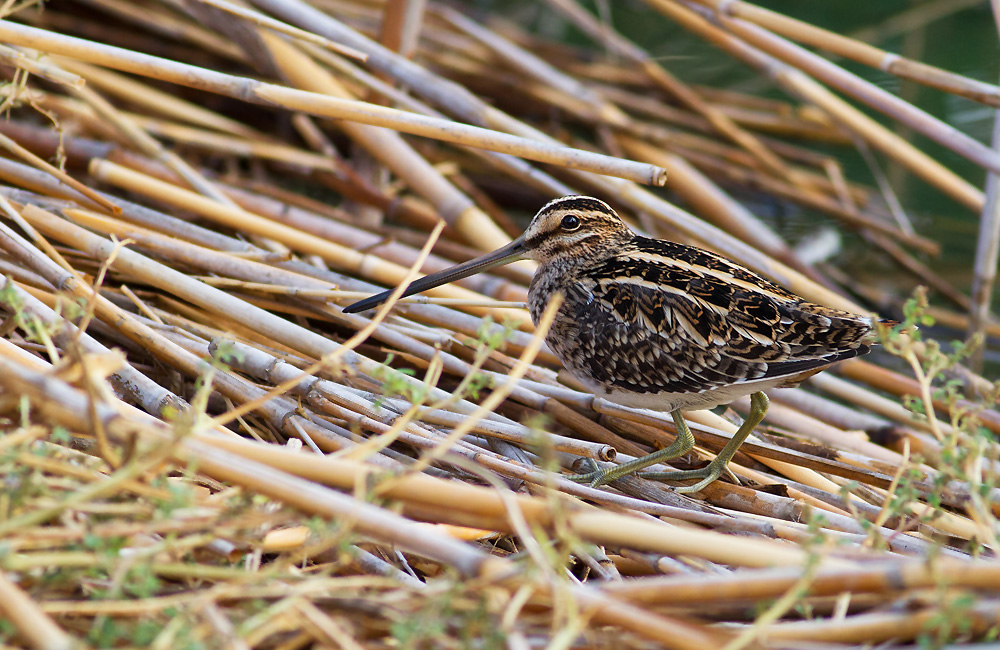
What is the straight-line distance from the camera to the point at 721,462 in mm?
Result: 2594

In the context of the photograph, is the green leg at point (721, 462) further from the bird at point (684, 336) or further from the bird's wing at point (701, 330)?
the bird's wing at point (701, 330)

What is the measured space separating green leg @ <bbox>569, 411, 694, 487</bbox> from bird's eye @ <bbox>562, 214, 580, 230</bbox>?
679 millimetres

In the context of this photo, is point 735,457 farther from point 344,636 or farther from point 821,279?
point 821,279

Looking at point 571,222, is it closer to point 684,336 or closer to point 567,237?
point 567,237

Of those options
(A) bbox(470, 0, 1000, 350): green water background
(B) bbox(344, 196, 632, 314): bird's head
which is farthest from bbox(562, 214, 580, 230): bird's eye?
(A) bbox(470, 0, 1000, 350): green water background

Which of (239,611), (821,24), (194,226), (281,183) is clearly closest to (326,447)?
(239,611)

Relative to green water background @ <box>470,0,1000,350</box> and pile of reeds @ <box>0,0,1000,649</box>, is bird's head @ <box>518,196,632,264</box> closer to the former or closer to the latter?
pile of reeds @ <box>0,0,1000,649</box>

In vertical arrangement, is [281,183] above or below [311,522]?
above

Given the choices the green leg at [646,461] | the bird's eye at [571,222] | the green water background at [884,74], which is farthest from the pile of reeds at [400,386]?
the bird's eye at [571,222]

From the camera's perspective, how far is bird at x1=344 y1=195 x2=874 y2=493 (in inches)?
96.6

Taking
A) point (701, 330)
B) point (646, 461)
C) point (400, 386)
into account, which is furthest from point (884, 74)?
point (400, 386)

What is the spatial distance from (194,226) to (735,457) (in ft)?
6.34

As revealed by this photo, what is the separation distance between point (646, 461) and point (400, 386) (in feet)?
3.22

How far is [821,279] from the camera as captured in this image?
4.36 m
